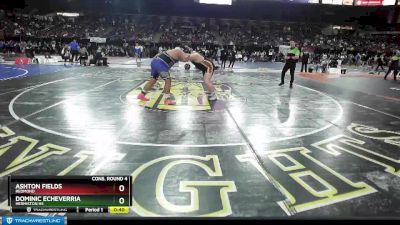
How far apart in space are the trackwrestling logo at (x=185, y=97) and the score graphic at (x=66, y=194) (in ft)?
19.3

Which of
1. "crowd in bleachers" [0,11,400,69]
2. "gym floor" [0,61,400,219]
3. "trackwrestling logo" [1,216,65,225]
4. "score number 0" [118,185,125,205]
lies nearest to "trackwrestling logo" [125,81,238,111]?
"gym floor" [0,61,400,219]

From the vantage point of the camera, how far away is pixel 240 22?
1766 inches

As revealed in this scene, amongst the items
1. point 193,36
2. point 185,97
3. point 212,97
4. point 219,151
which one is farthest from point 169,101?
point 193,36

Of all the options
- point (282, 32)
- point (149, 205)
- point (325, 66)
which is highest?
point (282, 32)

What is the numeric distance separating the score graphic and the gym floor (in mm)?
869

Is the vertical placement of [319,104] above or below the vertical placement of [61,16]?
below

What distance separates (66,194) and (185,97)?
25.8 ft

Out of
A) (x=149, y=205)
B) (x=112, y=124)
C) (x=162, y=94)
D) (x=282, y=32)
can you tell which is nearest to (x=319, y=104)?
(x=162, y=94)

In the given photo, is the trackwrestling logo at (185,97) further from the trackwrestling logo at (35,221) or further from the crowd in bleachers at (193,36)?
the crowd in bleachers at (193,36)

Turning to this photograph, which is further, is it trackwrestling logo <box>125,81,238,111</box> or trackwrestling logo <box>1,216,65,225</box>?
trackwrestling logo <box>125,81,238,111</box>

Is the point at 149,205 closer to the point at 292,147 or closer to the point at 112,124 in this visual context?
the point at 292,147

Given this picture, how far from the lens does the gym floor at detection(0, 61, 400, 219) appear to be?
3518mm

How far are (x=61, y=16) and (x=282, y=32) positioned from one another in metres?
28.1

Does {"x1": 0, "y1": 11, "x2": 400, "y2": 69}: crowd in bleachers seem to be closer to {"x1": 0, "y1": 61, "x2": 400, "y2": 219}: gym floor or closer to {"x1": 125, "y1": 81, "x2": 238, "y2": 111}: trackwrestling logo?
{"x1": 125, "y1": 81, "x2": 238, "y2": 111}: trackwrestling logo
